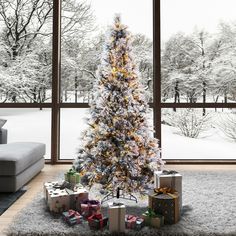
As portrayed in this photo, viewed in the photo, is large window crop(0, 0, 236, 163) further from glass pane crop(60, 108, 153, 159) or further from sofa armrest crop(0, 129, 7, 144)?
sofa armrest crop(0, 129, 7, 144)

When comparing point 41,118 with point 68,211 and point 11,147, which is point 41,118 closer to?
point 11,147

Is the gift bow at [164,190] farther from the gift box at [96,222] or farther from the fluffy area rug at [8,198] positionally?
the fluffy area rug at [8,198]

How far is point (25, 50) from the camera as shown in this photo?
4.78m

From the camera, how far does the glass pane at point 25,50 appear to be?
4750 mm

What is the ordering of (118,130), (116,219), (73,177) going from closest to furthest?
(116,219), (118,130), (73,177)

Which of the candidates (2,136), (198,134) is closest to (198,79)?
(198,134)

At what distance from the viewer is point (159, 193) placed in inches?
95.1

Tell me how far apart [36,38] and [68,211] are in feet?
10.4

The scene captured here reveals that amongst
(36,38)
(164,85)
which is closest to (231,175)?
(164,85)

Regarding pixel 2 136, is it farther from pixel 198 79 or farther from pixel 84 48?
pixel 198 79

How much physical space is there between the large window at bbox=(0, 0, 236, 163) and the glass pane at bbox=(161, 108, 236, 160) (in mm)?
15

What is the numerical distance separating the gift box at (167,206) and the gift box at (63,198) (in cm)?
64

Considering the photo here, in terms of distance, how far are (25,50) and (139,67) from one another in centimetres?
180

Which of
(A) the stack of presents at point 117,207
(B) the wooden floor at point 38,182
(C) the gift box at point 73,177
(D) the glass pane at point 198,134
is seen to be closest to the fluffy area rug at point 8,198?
(B) the wooden floor at point 38,182
